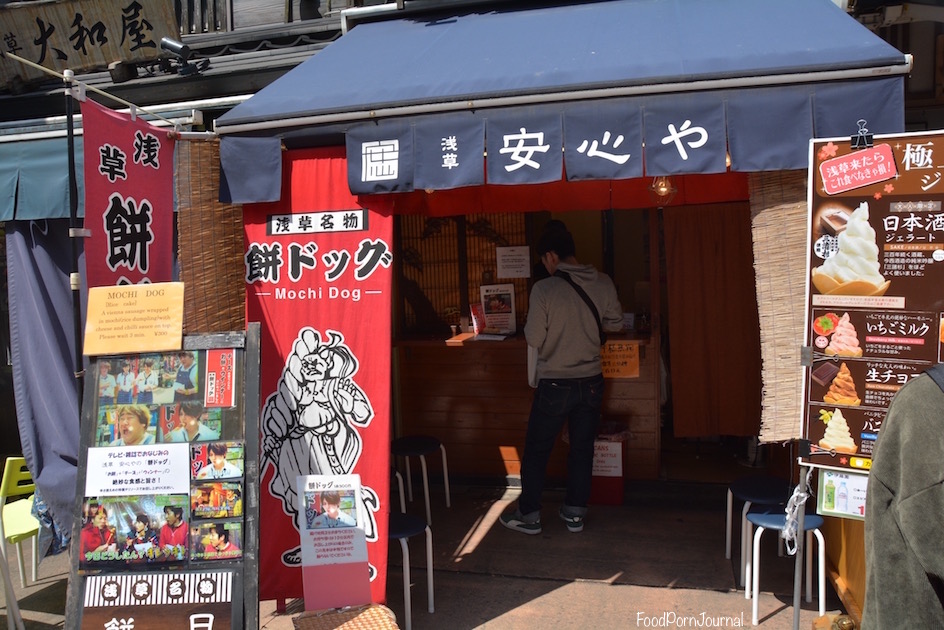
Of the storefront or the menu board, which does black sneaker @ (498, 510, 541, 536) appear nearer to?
the storefront

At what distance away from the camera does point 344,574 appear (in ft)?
14.8

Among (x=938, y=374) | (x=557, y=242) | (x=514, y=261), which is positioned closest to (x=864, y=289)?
A: (x=938, y=374)

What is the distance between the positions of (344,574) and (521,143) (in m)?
2.87

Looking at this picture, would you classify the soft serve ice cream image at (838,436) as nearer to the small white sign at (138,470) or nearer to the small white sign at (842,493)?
the small white sign at (842,493)

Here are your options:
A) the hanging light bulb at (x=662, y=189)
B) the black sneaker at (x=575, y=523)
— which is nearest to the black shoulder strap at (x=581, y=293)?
the hanging light bulb at (x=662, y=189)

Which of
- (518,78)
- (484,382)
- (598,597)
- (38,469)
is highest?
(518,78)

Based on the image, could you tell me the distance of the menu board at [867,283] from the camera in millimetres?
3477

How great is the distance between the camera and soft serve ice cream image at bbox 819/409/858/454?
364cm

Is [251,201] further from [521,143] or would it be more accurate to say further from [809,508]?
[809,508]

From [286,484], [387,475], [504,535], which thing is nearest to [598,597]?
[504,535]

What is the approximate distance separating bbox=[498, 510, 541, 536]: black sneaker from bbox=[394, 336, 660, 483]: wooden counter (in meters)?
0.78

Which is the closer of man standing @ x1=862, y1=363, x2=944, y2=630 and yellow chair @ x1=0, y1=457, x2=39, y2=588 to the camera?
man standing @ x1=862, y1=363, x2=944, y2=630

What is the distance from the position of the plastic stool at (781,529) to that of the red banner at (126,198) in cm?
414

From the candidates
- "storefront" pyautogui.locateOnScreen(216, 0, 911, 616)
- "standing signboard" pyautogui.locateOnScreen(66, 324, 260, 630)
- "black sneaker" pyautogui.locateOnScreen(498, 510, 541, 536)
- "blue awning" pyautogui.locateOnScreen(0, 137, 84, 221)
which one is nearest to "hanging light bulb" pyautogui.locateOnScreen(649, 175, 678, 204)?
"storefront" pyautogui.locateOnScreen(216, 0, 911, 616)
